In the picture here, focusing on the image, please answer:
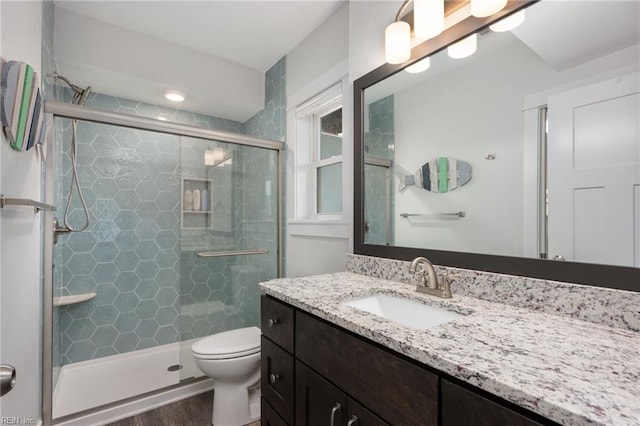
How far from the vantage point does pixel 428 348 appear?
2.06 ft

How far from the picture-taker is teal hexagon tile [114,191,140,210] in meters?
2.38

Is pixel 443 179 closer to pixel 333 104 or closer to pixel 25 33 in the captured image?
pixel 333 104

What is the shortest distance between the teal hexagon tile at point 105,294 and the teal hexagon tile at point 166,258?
1.21 feet

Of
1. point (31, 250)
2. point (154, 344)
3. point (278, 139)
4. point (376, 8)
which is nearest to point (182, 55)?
point (278, 139)

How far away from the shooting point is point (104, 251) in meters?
2.36

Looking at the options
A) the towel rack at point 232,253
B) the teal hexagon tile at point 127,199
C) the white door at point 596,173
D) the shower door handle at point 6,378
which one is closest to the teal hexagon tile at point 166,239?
the teal hexagon tile at point 127,199

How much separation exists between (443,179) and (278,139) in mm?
1598

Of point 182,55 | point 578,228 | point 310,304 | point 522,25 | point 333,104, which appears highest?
point 182,55

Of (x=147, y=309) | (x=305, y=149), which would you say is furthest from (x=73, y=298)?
(x=305, y=149)

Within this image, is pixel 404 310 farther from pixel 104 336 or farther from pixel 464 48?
pixel 104 336

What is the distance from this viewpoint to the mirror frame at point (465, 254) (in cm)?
79

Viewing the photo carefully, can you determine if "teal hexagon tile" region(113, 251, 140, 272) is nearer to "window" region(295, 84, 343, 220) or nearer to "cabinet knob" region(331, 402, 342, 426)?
"window" region(295, 84, 343, 220)

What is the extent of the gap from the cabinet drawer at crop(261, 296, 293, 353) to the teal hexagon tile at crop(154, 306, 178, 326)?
1683 mm

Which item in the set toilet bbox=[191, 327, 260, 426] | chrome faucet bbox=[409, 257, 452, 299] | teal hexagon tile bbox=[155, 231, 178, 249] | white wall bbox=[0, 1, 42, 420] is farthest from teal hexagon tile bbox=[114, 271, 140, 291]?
chrome faucet bbox=[409, 257, 452, 299]
